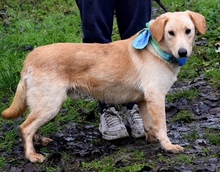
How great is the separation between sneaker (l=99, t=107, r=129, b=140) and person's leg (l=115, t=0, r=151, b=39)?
2.44 feet

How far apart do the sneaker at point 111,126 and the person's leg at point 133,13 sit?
74 centimetres

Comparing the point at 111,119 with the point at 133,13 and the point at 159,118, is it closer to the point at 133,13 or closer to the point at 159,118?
the point at 159,118

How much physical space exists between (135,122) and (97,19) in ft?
3.33

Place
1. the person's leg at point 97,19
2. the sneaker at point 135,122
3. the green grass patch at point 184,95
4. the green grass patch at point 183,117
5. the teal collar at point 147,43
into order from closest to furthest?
the teal collar at point 147,43, the person's leg at point 97,19, the sneaker at point 135,122, the green grass patch at point 183,117, the green grass patch at point 184,95


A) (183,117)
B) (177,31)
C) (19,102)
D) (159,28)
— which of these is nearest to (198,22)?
(177,31)

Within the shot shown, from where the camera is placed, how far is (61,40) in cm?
795

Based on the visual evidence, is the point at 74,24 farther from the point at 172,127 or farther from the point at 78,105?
the point at 172,127

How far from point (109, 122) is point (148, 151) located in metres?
0.59

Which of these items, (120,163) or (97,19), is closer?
(120,163)

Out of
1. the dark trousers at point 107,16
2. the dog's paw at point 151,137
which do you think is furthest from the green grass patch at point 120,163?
the dark trousers at point 107,16

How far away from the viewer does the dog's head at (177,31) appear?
4242 mm

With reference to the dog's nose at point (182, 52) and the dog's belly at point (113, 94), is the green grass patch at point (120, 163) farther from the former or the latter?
the dog's nose at point (182, 52)

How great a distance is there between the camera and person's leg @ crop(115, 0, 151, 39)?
4891 mm

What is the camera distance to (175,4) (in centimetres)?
948
